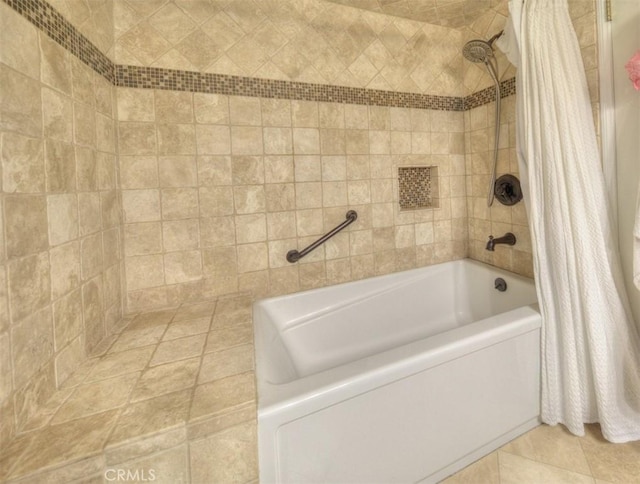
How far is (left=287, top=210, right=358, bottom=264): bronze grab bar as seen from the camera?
158 centimetres

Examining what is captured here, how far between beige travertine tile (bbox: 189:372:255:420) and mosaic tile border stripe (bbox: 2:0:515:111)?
1.13 m

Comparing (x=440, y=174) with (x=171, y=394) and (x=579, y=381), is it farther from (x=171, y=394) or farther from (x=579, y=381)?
(x=171, y=394)

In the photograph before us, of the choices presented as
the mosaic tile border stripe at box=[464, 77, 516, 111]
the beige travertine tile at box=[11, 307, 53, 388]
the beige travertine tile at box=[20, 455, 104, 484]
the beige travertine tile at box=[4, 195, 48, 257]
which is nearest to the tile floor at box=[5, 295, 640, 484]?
the beige travertine tile at box=[20, 455, 104, 484]

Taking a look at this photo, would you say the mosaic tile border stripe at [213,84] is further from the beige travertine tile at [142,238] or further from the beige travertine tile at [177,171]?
the beige travertine tile at [142,238]

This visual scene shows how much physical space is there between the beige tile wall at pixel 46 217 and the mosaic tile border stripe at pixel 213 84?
0.16ft

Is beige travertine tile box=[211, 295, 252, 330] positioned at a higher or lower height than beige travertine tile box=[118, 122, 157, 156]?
lower

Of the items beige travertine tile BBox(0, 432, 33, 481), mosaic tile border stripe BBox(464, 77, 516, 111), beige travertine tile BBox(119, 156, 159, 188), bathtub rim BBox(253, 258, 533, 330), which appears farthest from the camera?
mosaic tile border stripe BBox(464, 77, 516, 111)

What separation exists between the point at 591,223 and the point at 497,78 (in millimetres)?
1084

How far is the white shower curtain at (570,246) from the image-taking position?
3.74ft

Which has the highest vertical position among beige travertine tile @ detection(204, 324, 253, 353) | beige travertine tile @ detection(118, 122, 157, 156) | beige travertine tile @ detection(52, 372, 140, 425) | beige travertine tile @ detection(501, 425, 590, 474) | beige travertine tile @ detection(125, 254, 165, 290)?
beige travertine tile @ detection(118, 122, 157, 156)

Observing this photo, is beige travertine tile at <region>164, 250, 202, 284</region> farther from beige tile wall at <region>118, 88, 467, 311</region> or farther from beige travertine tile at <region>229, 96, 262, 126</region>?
beige travertine tile at <region>229, 96, 262, 126</region>

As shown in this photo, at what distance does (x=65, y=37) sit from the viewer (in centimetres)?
94

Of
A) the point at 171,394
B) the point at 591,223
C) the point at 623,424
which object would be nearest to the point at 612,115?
the point at 591,223

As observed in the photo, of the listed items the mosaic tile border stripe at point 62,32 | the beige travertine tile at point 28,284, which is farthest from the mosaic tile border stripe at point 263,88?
the beige travertine tile at point 28,284
